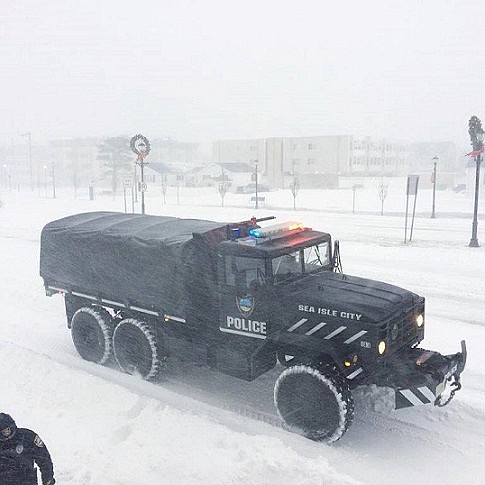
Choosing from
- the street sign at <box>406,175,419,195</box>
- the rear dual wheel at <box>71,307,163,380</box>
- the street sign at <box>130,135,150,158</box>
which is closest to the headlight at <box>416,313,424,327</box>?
the rear dual wheel at <box>71,307,163,380</box>

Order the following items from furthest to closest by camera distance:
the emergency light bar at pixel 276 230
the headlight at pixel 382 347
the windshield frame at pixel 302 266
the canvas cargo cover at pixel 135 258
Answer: the canvas cargo cover at pixel 135 258
the emergency light bar at pixel 276 230
the windshield frame at pixel 302 266
the headlight at pixel 382 347

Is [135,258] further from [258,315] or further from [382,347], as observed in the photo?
[382,347]

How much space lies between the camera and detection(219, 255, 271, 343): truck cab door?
7.54 meters

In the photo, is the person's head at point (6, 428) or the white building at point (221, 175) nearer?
the person's head at point (6, 428)

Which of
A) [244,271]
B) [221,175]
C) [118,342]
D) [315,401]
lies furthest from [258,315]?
[221,175]

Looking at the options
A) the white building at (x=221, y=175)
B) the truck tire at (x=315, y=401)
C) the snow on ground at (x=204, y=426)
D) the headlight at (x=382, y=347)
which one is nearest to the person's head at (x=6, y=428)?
the snow on ground at (x=204, y=426)

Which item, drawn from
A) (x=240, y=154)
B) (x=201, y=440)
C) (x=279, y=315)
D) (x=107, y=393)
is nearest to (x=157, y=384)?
(x=107, y=393)

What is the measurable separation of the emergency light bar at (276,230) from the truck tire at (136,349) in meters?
2.68

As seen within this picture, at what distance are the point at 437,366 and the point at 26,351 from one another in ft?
25.0

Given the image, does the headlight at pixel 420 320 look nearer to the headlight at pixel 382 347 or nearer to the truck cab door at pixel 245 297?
the headlight at pixel 382 347

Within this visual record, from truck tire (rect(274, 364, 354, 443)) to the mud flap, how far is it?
0.73 metres

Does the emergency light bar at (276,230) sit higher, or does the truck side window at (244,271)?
the emergency light bar at (276,230)

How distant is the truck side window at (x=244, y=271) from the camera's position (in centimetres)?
754

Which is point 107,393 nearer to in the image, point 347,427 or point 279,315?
point 279,315
